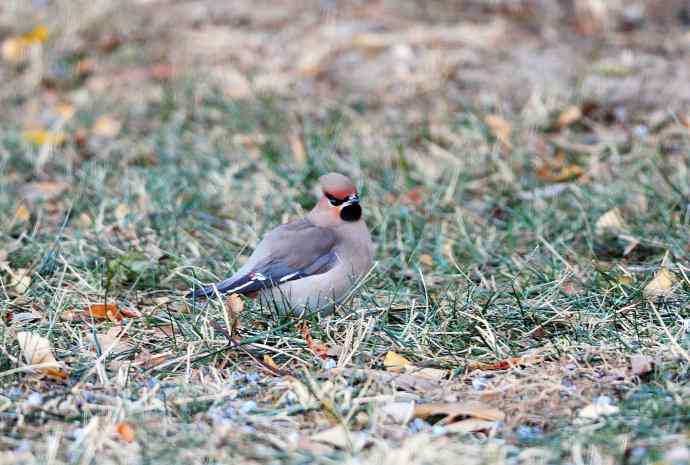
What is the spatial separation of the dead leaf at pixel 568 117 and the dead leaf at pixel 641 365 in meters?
3.04

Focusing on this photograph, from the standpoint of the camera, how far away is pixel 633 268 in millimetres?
4629

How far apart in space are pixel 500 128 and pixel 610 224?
1.34 meters

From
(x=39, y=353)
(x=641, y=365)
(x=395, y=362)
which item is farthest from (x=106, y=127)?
(x=641, y=365)

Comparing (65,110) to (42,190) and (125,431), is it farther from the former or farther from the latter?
(125,431)

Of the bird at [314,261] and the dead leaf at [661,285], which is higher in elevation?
the bird at [314,261]

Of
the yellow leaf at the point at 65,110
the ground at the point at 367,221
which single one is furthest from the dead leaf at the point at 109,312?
the yellow leaf at the point at 65,110

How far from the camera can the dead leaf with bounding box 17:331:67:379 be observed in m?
3.63

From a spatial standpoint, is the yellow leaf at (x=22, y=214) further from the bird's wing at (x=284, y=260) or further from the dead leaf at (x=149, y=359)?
the dead leaf at (x=149, y=359)

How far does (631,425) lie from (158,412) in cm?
142

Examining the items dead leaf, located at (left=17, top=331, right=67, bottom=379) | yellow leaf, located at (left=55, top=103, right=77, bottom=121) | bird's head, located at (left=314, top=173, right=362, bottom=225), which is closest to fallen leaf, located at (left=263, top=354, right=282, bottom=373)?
dead leaf, located at (left=17, top=331, right=67, bottom=379)

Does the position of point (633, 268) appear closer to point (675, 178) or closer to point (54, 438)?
point (675, 178)

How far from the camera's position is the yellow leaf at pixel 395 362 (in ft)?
12.3

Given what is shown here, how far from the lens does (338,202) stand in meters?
4.54

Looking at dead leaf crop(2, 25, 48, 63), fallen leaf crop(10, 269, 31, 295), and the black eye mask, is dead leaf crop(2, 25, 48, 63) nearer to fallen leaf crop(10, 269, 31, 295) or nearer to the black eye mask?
fallen leaf crop(10, 269, 31, 295)
